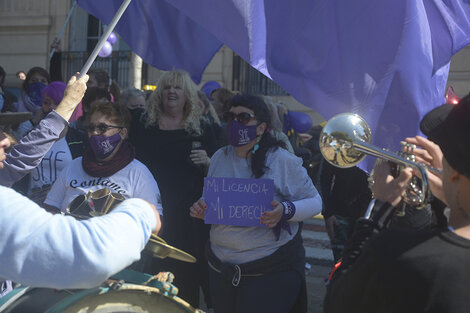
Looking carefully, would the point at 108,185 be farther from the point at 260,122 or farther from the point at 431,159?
the point at 431,159

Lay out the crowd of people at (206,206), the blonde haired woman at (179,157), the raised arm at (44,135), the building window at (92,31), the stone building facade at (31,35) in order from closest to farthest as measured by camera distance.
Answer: the crowd of people at (206,206)
the raised arm at (44,135)
the blonde haired woman at (179,157)
the stone building facade at (31,35)
the building window at (92,31)

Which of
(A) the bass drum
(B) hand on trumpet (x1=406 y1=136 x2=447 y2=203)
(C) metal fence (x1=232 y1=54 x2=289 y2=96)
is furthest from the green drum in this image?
(C) metal fence (x1=232 y1=54 x2=289 y2=96)

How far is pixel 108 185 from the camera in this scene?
3.25 metres

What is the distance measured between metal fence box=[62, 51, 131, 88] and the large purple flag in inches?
547

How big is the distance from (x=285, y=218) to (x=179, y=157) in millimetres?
1223

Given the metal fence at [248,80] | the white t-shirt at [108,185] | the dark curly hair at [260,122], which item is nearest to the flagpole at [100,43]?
the white t-shirt at [108,185]

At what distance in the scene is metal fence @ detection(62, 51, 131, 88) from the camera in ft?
55.0

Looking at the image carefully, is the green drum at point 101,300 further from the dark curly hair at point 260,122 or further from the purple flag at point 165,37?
the purple flag at point 165,37

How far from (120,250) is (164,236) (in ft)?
8.65

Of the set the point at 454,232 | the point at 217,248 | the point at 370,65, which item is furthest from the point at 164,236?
the point at 454,232

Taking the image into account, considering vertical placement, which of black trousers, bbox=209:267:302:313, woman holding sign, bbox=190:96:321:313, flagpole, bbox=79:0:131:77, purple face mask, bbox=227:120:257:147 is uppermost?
flagpole, bbox=79:0:131:77

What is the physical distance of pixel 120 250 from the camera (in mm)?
1503

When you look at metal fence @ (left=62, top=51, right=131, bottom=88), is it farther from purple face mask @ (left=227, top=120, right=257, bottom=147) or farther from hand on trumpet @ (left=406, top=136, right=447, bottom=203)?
hand on trumpet @ (left=406, top=136, right=447, bottom=203)

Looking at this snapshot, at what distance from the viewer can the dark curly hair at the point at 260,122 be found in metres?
3.36
